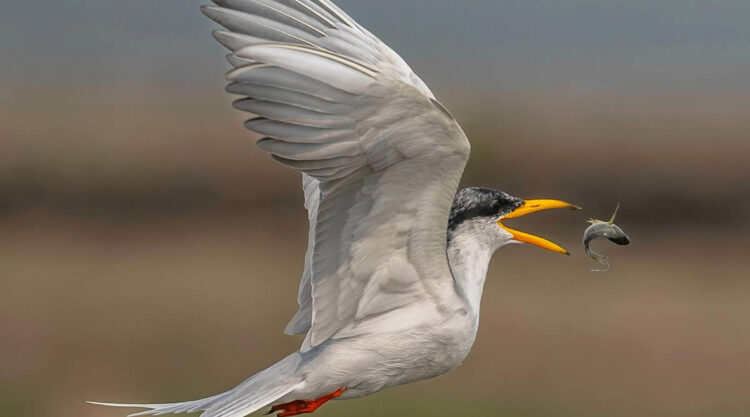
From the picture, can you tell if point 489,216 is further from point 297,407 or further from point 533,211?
point 297,407

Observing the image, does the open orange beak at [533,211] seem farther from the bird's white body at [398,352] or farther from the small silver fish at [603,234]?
the small silver fish at [603,234]

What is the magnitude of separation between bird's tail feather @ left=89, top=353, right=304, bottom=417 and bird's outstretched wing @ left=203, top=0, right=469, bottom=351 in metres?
0.29

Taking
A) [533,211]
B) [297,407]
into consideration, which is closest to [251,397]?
[297,407]

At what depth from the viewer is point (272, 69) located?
19.0 feet

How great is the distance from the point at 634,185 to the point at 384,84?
1697 cm

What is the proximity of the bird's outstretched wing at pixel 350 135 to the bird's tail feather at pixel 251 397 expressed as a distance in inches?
11.5

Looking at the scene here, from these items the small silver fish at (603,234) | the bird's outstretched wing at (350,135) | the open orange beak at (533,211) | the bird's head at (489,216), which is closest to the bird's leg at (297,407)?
the bird's outstretched wing at (350,135)

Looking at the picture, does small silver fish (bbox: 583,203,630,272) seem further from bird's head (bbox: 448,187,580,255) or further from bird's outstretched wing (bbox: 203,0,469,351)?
bird's outstretched wing (bbox: 203,0,469,351)

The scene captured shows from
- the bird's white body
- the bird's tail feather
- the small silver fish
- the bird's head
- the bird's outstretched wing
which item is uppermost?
the small silver fish

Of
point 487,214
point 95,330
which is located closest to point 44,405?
point 95,330

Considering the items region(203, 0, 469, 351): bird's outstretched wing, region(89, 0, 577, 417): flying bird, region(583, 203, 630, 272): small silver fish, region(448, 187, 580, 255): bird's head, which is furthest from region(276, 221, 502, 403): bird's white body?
region(583, 203, 630, 272): small silver fish

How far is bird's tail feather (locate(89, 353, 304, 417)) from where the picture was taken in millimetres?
6426

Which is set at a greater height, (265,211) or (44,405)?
(265,211)

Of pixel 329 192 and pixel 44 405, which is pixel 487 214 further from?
pixel 44 405
